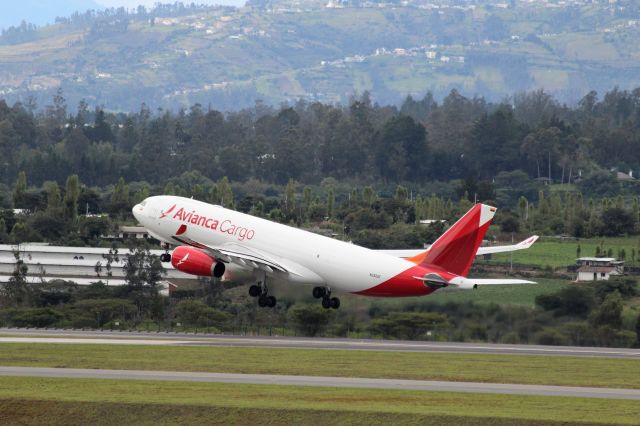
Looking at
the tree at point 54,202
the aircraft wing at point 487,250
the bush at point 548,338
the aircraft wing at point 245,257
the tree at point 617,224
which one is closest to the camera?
the aircraft wing at point 487,250

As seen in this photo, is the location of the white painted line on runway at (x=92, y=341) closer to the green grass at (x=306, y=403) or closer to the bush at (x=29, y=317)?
the bush at (x=29, y=317)

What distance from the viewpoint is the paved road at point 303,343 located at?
8106 cm

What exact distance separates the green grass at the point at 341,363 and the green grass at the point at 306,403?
7.20m

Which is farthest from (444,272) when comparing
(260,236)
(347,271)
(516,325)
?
(516,325)

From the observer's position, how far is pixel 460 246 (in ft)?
Result: 240

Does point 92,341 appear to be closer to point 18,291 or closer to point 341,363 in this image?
point 341,363

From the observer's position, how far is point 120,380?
5981 centimetres

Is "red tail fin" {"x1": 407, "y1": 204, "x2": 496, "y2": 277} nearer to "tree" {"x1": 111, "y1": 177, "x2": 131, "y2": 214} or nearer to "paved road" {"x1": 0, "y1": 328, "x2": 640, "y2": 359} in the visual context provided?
"paved road" {"x1": 0, "y1": 328, "x2": 640, "y2": 359}

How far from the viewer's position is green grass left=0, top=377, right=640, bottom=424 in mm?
50316

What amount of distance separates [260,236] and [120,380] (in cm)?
2131

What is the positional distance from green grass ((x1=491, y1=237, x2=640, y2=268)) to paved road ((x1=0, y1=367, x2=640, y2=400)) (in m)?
76.4

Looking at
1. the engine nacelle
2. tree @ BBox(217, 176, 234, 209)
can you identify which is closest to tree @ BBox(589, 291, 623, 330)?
the engine nacelle

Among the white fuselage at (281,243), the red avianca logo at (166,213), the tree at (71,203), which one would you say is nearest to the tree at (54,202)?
the tree at (71,203)

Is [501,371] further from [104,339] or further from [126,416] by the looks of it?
[104,339]
